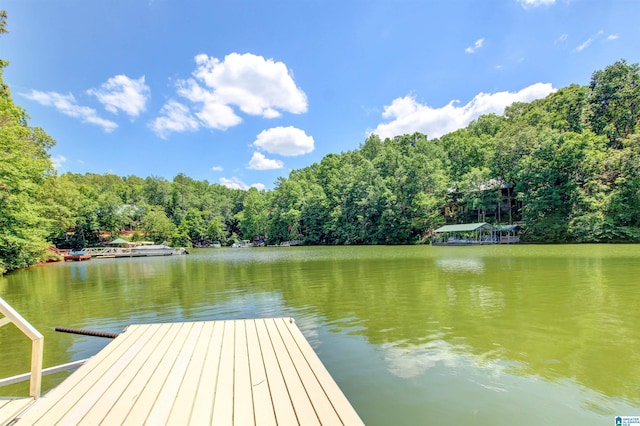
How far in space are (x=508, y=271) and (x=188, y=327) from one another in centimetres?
1445

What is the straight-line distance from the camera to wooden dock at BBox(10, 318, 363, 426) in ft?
8.48

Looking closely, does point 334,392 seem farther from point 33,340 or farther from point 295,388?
point 33,340

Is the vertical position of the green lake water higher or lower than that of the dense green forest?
lower

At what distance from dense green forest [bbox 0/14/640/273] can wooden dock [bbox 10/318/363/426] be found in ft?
60.4

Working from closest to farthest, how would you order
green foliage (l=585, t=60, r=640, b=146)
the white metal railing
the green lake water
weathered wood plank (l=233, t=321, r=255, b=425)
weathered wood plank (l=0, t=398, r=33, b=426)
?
weathered wood plank (l=233, t=321, r=255, b=425), weathered wood plank (l=0, t=398, r=33, b=426), the white metal railing, the green lake water, green foliage (l=585, t=60, r=640, b=146)

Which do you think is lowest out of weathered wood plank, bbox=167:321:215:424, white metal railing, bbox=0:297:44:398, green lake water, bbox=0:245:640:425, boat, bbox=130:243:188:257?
boat, bbox=130:243:188:257

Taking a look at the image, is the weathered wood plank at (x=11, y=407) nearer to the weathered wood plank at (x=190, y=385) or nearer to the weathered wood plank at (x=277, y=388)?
the weathered wood plank at (x=190, y=385)

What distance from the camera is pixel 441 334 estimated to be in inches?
253

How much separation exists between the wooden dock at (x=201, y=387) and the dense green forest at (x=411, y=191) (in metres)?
18.4

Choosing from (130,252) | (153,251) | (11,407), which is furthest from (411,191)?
(11,407)

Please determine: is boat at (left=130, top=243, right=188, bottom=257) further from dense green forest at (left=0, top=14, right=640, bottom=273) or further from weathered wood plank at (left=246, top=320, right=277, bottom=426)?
weathered wood plank at (left=246, top=320, right=277, bottom=426)

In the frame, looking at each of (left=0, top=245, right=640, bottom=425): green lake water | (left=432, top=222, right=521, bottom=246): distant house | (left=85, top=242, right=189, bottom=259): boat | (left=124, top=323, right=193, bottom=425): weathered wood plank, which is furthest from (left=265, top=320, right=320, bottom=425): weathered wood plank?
(left=85, top=242, right=189, bottom=259): boat

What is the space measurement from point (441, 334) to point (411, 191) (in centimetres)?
4993

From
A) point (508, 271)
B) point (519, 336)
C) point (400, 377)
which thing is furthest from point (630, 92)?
point (400, 377)
